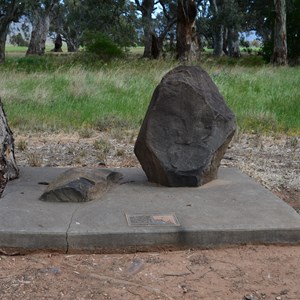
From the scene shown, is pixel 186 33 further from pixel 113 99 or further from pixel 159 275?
pixel 159 275

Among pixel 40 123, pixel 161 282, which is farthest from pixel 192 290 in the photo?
pixel 40 123

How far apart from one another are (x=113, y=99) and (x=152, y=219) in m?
8.18

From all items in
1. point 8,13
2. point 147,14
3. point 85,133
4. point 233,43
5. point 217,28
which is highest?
point 147,14

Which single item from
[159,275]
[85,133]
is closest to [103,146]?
[85,133]

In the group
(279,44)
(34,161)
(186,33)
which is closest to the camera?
(34,161)

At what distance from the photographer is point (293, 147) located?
9172mm

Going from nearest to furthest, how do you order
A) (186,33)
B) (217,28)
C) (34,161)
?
1. (34,161)
2. (186,33)
3. (217,28)

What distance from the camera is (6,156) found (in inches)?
232

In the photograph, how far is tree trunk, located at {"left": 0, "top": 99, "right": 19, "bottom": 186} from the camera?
18.4 feet

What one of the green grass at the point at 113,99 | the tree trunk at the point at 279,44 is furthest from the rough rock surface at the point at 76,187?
the tree trunk at the point at 279,44

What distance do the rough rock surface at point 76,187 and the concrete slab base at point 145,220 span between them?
87 mm

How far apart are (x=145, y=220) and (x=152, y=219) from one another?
6 centimetres

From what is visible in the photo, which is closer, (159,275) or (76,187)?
(159,275)

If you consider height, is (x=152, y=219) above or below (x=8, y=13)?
below
